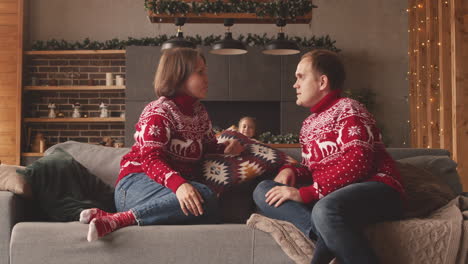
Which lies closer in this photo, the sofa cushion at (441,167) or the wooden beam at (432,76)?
the sofa cushion at (441,167)

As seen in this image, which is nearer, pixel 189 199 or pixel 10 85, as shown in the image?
pixel 189 199

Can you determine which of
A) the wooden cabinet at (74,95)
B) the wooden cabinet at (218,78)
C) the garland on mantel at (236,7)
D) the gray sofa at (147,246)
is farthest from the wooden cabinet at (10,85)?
the gray sofa at (147,246)

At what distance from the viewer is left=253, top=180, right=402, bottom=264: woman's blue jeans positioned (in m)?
1.77

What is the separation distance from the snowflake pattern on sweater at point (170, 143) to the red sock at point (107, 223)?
0.65 ft

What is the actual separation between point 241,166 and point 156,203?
1.70 ft

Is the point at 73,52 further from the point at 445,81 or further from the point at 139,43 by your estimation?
the point at 445,81

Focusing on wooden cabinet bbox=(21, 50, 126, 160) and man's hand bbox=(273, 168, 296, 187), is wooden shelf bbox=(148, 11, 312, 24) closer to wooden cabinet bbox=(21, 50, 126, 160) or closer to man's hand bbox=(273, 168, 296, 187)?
man's hand bbox=(273, 168, 296, 187)

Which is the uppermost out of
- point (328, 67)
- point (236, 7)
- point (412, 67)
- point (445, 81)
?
point (236, 7)

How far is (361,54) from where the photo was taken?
839 cm

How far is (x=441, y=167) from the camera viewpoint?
8.63 feet

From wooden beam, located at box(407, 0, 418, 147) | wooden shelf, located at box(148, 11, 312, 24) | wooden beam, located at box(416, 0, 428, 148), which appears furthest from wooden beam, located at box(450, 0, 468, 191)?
wooden beam, located at box(407, 0, 418, 147)

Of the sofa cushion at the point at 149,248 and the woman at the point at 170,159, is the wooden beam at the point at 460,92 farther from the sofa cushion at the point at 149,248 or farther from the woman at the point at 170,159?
the sofa cushion at the point at 149,248

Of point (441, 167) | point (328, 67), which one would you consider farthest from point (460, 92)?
point (328, 67)

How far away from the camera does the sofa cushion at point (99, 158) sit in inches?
105
